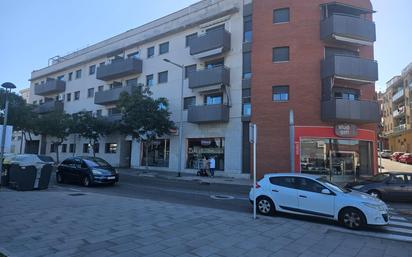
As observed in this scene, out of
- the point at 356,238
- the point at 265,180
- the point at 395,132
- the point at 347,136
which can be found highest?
the point at 395,132

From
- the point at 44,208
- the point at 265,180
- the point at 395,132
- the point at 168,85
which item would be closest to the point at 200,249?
the point at 265,180

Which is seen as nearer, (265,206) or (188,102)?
(265,206)

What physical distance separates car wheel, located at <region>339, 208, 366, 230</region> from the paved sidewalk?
1.48 feet

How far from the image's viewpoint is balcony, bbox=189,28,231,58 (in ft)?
84.2

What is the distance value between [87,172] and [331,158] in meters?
16.5

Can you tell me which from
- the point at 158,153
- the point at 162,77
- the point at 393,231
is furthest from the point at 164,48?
the point at 393,231

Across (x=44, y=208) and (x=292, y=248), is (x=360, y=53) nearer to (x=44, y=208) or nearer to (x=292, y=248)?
(x=292, y=248)

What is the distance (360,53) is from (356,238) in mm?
20557

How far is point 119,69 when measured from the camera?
111 ft

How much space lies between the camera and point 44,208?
9953mm

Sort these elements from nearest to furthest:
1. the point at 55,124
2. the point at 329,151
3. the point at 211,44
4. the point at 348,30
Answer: the point at 348,30
the point at 329,151
the point at 211,44
the point at 55,124

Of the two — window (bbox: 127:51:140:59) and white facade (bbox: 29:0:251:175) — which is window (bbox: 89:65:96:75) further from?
window (bbox: 127:51:140:59)

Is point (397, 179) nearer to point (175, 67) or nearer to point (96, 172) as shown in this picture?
point (96, 172)

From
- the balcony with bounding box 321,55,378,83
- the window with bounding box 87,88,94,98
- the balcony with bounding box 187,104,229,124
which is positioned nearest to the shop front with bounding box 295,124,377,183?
the balcony with bounding box 321,55,378,83
